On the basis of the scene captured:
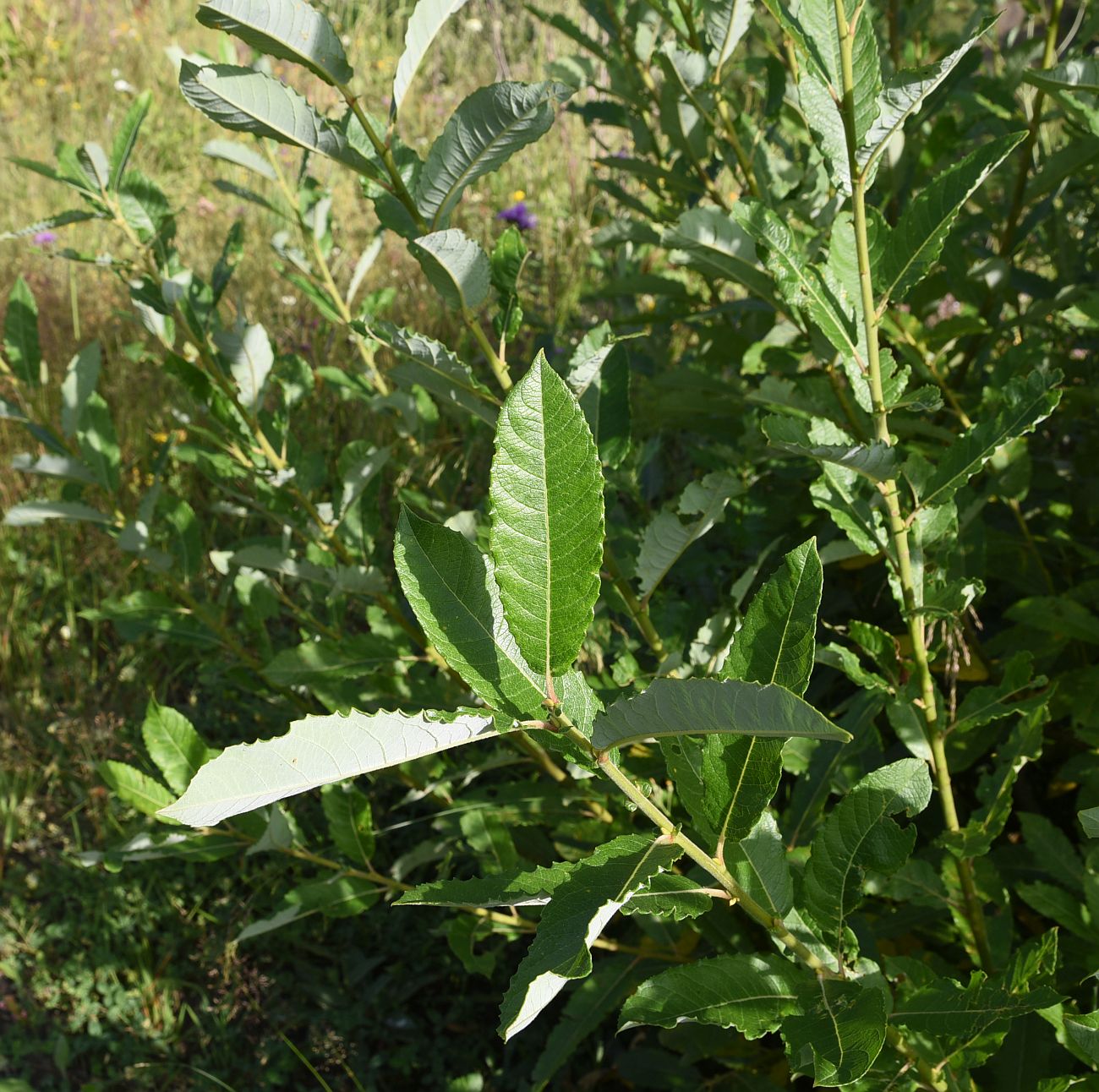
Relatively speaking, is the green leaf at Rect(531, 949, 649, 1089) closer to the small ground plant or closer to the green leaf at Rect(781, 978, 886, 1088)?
the small ground plant

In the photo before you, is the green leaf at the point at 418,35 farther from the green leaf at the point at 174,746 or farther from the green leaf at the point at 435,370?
the green leaf at the point at 174,746

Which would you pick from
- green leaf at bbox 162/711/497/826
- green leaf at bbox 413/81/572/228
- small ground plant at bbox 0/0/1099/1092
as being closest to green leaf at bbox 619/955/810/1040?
small ground plant at bbox 0/0/1099/1092

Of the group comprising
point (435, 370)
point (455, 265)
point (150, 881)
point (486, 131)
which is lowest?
point (150, 881)

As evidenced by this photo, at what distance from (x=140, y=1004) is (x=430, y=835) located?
0.73 meters

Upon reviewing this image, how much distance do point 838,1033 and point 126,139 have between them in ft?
5.09

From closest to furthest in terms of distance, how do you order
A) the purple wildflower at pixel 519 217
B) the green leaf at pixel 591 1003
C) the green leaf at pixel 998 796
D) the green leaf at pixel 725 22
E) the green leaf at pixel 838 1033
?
1. the green leaf at pixel 838 1033
2. the green leaf at pixel 998 796
3. the green leaf at pixel 725 22
4. the green leaf at pixel 591 1003
5. the purple wildflower at pixel 519 217

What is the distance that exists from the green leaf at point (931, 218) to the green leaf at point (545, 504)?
20.9 inches

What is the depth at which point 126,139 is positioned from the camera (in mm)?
1656

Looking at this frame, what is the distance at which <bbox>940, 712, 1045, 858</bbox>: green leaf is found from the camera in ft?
3.95

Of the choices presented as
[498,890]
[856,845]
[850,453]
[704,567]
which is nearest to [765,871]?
[856,845]

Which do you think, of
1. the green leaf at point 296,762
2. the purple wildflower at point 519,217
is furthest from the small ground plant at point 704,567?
the purple wildflower at point 519,217

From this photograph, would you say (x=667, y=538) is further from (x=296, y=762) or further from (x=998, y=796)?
(x=296, y=762)

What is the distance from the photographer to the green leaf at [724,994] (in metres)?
0.99

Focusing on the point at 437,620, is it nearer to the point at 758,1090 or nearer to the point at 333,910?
the point at 333,910
